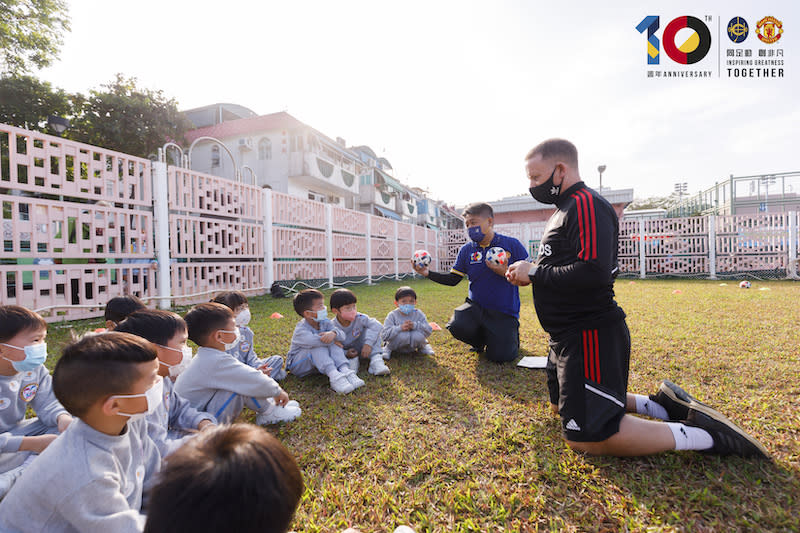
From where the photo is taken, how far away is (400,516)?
1497mm

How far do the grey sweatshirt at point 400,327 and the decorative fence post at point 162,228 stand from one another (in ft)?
17.1

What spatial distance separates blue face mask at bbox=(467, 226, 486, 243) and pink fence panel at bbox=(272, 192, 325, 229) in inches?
297

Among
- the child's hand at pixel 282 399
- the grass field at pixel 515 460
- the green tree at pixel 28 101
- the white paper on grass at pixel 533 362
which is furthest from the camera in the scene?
the green tree at pixel 28 101

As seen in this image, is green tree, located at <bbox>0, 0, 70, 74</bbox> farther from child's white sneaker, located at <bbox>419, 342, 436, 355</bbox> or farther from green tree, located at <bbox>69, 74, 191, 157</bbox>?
child's white sneaker, located at <bbox>419, 342, 436, 355</bbox>

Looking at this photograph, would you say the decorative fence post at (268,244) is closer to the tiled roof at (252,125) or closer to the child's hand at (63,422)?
the child's hand at (63,422)

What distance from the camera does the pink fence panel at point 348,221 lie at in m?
12.9

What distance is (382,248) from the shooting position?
52.1 feet

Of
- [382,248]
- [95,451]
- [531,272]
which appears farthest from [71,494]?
[382,248]

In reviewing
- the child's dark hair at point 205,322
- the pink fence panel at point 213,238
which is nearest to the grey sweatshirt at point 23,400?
the child's dark hair at point 205,322

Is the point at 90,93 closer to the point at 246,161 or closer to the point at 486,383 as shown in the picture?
the point at 246,161

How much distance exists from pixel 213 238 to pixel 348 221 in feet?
20.3

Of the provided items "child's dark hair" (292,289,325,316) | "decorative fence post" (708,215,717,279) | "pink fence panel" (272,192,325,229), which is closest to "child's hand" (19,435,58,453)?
"child's dark hair" (292,289,325,316)

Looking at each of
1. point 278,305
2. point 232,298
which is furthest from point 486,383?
point 278,305

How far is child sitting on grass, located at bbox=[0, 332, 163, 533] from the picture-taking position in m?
1.05
